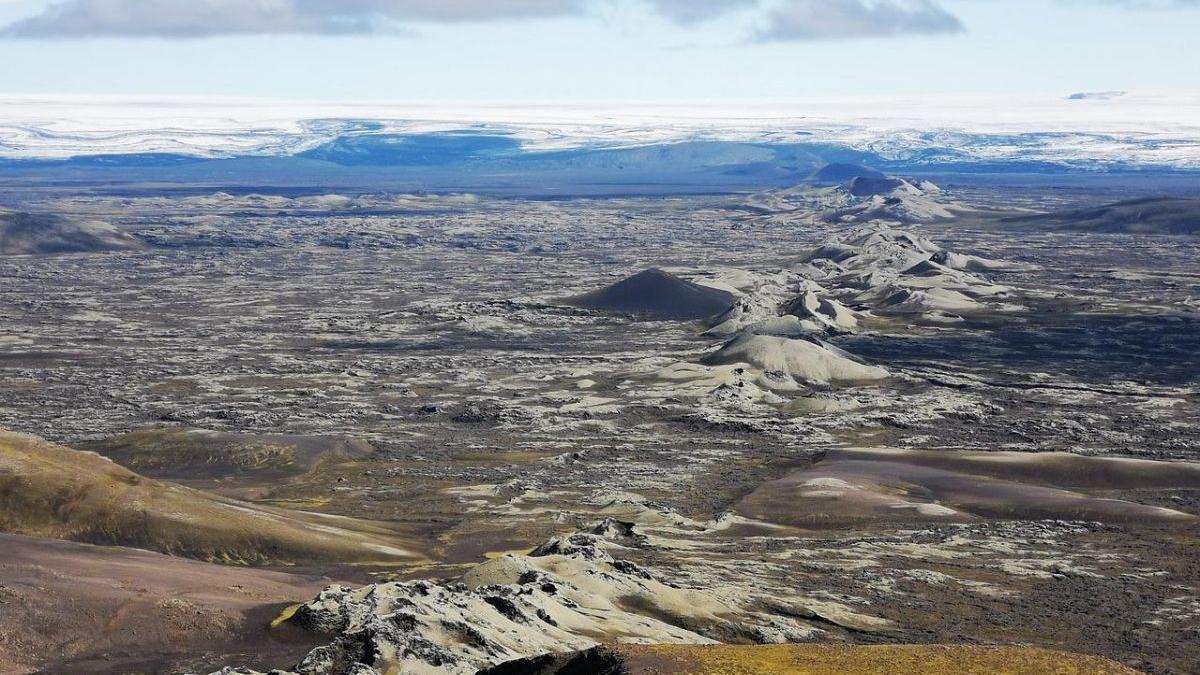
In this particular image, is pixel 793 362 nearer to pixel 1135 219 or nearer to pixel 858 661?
pixel 858 661

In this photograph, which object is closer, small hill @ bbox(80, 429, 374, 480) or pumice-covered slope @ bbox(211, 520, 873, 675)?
pumice-covered slope @ bbox(211, 520, 873, 675)

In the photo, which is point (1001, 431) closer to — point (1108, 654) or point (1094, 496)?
point (1094, 496)

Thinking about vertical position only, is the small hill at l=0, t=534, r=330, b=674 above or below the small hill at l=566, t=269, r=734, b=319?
above

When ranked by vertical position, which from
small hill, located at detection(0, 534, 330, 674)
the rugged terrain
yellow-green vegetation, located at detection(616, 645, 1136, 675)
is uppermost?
yellow-green vegetation, located at detection(616, 645, 1136, 675)

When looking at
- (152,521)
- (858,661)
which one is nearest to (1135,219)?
(152,521)

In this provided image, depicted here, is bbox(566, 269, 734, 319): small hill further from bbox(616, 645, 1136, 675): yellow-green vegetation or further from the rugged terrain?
bbox(616, 645, 1136, 675): yellow-green vegetation

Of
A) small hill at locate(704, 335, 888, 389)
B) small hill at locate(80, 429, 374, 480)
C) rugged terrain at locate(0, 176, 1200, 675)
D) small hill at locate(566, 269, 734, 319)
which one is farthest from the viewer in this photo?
small hill at locate(566, 269, 734, 319)

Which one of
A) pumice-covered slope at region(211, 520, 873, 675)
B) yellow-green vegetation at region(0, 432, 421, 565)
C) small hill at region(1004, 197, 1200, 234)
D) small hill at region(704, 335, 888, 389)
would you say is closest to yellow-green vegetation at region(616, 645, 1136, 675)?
pumice-covered slope at region(211, 520, 873, 675)
